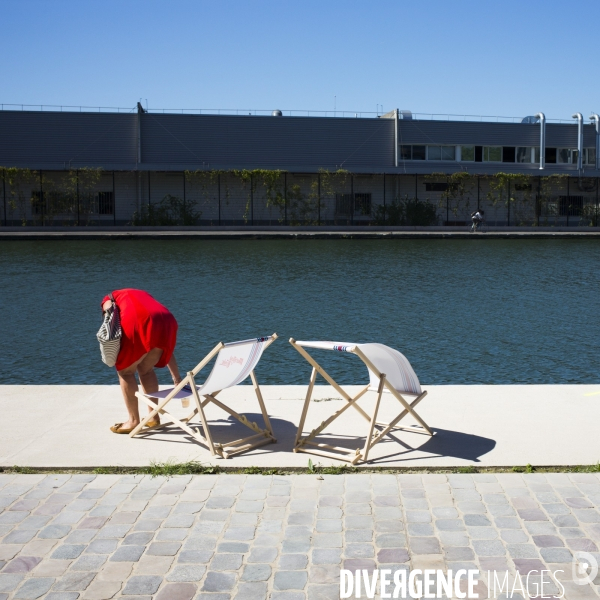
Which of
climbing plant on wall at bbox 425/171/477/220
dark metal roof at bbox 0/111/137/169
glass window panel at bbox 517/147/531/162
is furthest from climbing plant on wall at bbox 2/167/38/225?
glass window panel at bbox 517/147/531/162

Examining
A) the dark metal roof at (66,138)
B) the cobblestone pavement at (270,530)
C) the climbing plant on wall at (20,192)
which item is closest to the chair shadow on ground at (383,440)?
the cobblestone pavement at (270,530)

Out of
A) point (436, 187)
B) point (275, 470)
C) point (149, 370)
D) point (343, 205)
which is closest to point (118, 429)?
point (149, 370)

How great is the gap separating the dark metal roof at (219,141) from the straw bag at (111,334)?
38.1m

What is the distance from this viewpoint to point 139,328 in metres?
6.30

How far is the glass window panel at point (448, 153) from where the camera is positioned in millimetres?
49062

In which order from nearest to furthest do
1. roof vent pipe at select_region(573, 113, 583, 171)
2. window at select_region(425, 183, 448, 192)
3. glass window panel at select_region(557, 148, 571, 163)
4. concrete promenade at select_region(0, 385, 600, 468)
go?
1. concrete promenade at select_region(0, 385, 600, 468)
2. window at select_region(425, 183, 448, 192)
3. roof vent pipe at select_region(573, 113, 583, 171)
4. glass window panel at select_region(557, 148, 571, 163)

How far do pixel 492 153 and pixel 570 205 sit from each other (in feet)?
18.3

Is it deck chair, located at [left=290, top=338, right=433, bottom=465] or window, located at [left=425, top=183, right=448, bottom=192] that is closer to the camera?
deck chair, located at [left=290, top=338, right=433, bottom=465]

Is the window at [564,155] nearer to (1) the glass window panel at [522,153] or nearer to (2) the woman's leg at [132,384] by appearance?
(1) the glass window panel at [522,153]

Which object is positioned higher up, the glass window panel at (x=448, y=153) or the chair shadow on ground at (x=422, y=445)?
the glass window panel at (x=448, y=153)

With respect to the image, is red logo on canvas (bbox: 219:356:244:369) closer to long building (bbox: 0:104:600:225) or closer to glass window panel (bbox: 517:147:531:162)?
long building (bbox: 0:104:600:225)

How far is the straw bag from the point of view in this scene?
620cm

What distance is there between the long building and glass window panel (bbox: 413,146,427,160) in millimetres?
59

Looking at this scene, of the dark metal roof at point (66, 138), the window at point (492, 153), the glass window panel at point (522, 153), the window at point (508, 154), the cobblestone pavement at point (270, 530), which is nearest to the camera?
the cobblestone pavement at point (270, 530)
